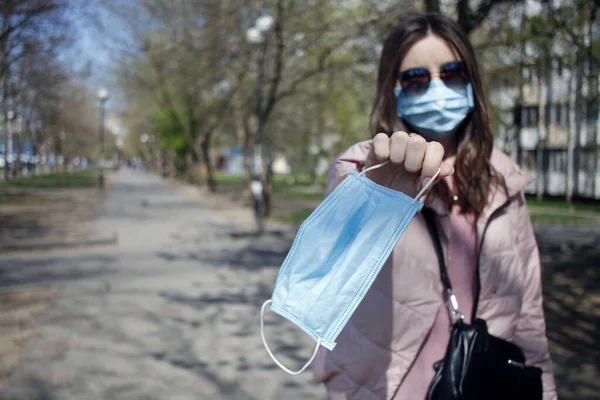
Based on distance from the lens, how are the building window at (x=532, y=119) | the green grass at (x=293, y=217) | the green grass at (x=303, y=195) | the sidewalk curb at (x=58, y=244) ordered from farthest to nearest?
the green grass at (x=303, y=195), the green grass at (x=293, y=217), the sidewalk curb at (x=58, y=244), the building window at (x=532, y=119)

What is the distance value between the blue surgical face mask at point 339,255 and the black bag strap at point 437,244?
41 cm

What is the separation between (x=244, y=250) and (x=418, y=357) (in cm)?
1026

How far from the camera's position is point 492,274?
1729mm

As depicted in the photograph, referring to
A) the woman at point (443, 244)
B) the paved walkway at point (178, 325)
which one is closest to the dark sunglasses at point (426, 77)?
the woman at point (443, 244)

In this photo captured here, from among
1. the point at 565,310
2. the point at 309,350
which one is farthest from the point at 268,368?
the point at 565,310

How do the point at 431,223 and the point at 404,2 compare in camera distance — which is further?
the point at 404,2

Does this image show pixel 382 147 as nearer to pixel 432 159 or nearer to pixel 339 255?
pixel 432 159

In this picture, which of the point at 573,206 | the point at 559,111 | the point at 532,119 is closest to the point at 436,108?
the point at 532,119

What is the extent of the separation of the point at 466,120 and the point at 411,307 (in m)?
0.72

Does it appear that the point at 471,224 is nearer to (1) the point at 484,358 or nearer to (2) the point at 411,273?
(2) the point at 411,273

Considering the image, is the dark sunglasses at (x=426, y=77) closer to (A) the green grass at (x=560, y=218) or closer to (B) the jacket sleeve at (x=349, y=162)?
(B) the jacket sleeve at (x=349, y=162)

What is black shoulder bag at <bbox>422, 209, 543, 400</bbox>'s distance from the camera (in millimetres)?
1620

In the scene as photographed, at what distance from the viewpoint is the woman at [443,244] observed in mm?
1689

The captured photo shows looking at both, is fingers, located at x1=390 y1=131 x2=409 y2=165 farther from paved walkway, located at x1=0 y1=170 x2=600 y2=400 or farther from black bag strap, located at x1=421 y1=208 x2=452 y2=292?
paved walkway, located at x1=0 y1=170 x2=600 y2=400
